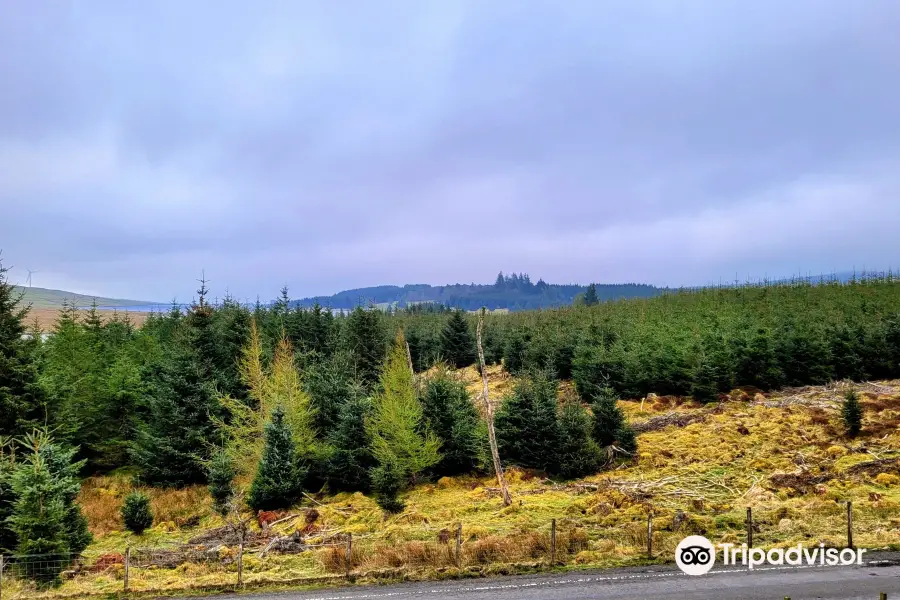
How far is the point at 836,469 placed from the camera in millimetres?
21922

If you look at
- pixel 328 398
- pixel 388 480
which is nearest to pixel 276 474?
pixel 388 480

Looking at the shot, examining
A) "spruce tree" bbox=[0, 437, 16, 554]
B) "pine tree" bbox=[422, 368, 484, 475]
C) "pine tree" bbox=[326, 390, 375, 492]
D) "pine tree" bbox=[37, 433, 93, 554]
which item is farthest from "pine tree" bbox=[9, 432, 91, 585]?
"pine tree" bbox=[422, 368, 484, 475]

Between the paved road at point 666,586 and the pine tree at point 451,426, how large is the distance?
12848mm

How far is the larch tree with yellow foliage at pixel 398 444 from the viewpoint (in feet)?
83.7

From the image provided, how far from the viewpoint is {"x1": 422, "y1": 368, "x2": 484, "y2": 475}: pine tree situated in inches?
1123

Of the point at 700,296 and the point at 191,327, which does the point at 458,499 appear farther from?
the point at 700,296

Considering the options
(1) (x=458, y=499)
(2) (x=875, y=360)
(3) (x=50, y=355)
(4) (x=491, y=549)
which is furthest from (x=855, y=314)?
(3) (x=50, y=355)

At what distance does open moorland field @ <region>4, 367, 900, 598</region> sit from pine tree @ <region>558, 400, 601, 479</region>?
98 centimetres

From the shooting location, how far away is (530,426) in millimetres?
27594

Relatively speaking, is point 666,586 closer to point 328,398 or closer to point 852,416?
point 852,416

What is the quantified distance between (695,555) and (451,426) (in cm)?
1532

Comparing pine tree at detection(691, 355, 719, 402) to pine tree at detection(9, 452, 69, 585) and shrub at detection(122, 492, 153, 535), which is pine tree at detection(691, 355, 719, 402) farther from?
pine tree at detection(9, 452, 69, 585)

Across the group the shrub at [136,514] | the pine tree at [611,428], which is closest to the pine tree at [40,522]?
the shrub at [136,514]

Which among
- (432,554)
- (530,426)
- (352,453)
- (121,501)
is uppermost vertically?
(530,426)
